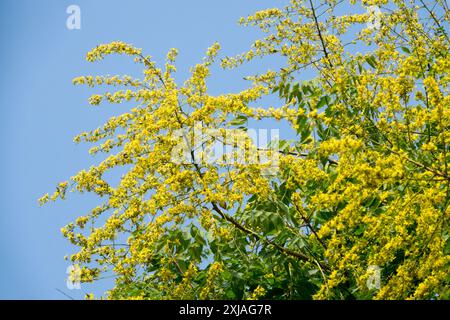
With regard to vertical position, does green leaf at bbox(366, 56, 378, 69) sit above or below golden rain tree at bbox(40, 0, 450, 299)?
above

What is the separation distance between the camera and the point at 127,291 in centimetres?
438

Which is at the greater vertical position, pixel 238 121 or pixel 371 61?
pixel 371 61

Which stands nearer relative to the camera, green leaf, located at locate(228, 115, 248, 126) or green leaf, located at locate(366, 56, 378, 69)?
green leaf, located at locate(228, 115, 248, 126)

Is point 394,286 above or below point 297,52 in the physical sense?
below

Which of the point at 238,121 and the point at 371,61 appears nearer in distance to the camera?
the point at 238,121

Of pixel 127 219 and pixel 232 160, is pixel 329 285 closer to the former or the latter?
pixel 232 160

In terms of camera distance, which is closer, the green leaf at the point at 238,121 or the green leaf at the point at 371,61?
the green leaf at the point at 238,121

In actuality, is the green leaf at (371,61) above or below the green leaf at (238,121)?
above

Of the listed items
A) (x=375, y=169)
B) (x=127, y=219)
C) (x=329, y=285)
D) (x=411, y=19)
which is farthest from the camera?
(x=411, y=19)

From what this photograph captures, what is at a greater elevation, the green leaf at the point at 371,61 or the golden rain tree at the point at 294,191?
the green leaf at the point at 371,61

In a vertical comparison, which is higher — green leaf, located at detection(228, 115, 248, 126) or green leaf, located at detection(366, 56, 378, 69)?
green leaf, located at detection(366, 56, 378, 69)
